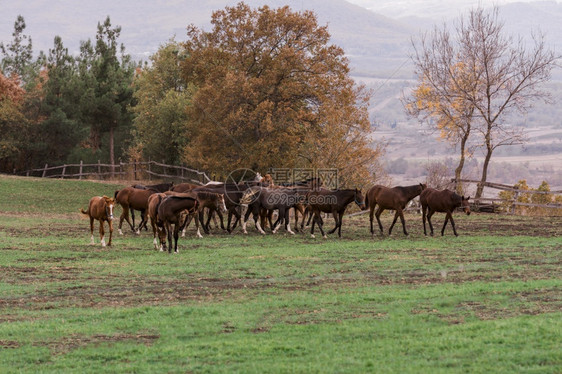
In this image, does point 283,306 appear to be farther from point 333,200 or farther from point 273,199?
point 273,199

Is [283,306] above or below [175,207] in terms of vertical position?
below

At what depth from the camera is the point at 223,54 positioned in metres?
43.3

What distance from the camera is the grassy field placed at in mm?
9906

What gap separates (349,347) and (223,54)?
34613mm

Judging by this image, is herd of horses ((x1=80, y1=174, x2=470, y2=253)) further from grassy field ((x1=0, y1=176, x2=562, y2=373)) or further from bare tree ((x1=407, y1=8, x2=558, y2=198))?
bare tree ((x1=407, y1=8, x2=558, y2=198))

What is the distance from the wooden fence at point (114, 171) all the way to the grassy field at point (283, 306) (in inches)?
1262

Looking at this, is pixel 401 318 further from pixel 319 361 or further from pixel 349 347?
pixel 319 361

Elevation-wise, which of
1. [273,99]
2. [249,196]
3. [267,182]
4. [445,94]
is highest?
[445,94]

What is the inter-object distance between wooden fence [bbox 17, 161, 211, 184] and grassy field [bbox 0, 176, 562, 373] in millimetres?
32058

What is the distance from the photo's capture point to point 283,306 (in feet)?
43.8

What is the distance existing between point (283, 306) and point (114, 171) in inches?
1909

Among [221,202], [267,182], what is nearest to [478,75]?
[267,182]

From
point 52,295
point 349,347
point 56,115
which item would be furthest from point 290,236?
point 56,115

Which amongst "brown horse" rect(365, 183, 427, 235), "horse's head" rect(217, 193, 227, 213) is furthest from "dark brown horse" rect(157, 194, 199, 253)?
"brown horse" rect(365, 183, 427, 235)
